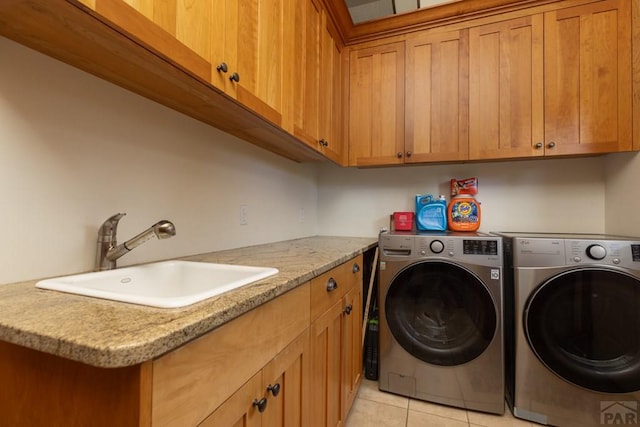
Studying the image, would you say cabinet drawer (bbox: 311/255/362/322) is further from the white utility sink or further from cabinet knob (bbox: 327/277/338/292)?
the white utility sink

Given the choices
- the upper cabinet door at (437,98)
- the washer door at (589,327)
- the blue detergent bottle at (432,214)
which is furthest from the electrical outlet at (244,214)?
the washer door at (589,327)

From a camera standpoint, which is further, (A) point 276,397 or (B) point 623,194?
(B) point 623,194

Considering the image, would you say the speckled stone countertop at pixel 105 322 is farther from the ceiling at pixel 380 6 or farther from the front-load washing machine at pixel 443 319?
the ceiling at pixel 380 6

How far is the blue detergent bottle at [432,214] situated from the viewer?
2.07 meters

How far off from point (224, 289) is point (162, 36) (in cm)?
66

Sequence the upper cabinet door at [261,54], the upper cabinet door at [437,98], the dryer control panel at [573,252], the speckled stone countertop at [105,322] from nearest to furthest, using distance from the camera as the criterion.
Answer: the speckled stone countertop at [105,322] < the upper cabinet door at [261,54] < the dryer control panel at [573,252] < the upper cabinet door at [437,98]

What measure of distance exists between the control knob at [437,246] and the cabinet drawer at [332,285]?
0.45m

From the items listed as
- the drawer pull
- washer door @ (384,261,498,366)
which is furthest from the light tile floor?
the drawer pull

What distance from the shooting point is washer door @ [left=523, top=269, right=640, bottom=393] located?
1354mm

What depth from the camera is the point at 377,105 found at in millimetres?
2072

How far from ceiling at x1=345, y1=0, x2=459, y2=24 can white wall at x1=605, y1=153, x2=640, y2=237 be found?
159 cm

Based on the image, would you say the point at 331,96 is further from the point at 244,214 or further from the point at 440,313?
the point at 440,313

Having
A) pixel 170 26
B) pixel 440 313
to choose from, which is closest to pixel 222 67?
pixel 170 26

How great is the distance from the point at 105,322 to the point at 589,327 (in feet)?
6.58
